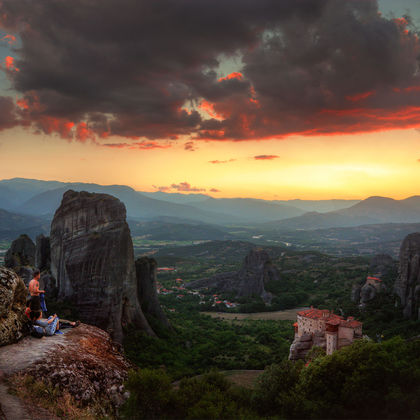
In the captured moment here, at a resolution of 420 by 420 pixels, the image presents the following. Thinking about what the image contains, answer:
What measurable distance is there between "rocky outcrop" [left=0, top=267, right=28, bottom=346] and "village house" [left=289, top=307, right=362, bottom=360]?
31.0 m

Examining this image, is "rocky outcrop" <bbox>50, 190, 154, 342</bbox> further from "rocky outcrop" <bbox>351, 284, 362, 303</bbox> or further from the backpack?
"rocky outcrop" <bbox>351, 284, 362, 303</bbox>

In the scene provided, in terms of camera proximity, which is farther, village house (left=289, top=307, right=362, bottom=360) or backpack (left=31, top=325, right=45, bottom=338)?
village house (left=289, top=307, right=362, bottom=360)

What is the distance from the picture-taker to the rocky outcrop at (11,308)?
11.0 meters

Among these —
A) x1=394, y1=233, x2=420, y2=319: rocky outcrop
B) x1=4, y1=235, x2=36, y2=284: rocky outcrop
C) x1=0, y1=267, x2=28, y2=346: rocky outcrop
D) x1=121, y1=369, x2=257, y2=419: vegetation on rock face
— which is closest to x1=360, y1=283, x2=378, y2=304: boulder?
x1=394, y1=233, x2=420, y2=319: rocky outcrop

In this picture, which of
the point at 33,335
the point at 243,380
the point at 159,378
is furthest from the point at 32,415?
the point at 243,380

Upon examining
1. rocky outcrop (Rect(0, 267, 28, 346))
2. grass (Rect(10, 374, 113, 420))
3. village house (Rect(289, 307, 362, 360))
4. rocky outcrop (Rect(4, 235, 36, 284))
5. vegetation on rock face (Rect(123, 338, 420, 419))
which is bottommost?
village house (Rect(289, 307, 362, 360))

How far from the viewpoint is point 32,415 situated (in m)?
8.94

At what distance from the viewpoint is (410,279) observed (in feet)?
201

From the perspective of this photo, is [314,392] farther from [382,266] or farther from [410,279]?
[382,266]

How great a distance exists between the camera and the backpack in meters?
11.7

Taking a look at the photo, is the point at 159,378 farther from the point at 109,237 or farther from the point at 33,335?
the point at 109,237

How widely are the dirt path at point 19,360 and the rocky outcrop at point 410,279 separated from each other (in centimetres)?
5982

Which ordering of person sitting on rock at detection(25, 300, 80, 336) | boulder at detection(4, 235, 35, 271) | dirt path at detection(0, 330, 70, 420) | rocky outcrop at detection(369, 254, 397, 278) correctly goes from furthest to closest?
rocky outcrop at detection(369, 254, 397, 278) → boulder at detection(4, 235, 35, 271) → person sitting on rock at detection(25, 300, 80, 336) → dirt path at detection(0, 330, 70, 420)

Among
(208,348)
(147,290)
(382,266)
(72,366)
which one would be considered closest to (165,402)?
(72,366)
